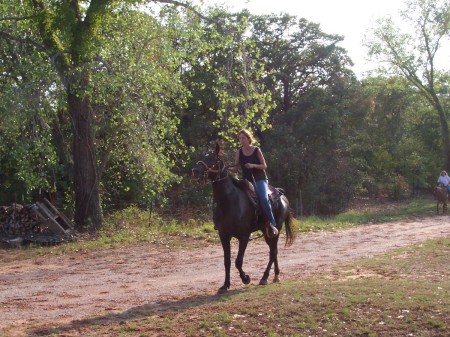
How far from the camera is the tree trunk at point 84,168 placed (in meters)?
18.9

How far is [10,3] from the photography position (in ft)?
52.1

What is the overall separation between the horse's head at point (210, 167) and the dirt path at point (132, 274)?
80.9 inches

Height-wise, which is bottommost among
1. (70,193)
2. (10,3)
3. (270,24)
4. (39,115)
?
(70,193)

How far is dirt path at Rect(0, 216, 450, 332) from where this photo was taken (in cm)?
952

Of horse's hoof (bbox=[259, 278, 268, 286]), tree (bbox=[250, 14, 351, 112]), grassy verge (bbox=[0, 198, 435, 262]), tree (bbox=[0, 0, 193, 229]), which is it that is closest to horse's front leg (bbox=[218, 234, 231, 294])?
horse's hoof (bbox=[259, 278, 268, 286])

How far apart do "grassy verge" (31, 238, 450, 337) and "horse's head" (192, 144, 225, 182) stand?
6.31 feet

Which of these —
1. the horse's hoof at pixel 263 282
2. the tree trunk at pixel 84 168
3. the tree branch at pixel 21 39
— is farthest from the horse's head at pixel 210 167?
the tree trunk at pixel 84 168

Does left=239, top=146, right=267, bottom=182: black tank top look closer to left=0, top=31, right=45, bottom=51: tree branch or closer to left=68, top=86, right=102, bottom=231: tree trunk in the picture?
left=0, top=31, right=45, bottom=51: tree branch

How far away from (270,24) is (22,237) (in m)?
20.9

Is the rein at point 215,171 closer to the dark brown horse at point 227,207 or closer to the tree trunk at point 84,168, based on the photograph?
the dark brown horse at point 227,207

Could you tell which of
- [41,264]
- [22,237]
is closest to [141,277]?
[41,264]

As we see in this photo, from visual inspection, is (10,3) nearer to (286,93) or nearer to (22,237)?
(22,237)

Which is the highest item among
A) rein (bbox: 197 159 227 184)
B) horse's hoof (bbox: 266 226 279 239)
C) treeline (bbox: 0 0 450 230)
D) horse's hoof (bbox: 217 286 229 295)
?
treeline (bbox: 0 0 450 230)

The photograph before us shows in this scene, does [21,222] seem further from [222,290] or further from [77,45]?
[222,290]
